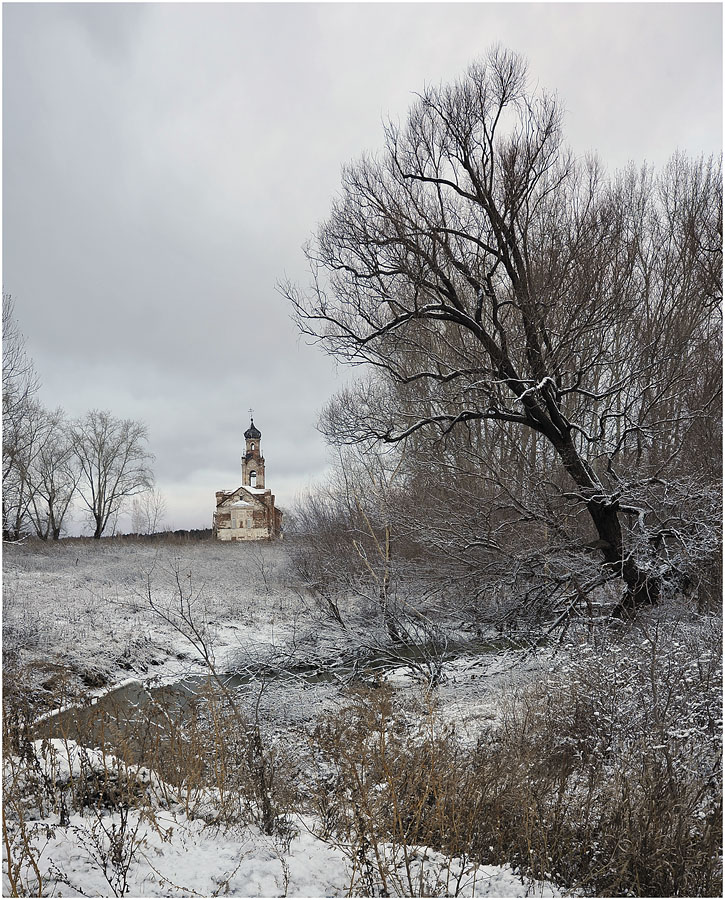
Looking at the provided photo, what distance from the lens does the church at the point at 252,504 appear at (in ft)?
46.6

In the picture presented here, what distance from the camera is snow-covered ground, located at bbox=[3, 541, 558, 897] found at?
2758mm

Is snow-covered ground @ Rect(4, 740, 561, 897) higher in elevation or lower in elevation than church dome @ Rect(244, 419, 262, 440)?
lower

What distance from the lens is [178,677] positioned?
26.8 ft

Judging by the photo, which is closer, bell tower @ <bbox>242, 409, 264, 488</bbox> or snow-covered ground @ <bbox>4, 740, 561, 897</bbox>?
snow-covered ground @ <bbox>4, 740, 561, 897</bbox>

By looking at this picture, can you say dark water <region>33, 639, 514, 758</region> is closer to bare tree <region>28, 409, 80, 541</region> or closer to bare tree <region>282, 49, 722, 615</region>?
bare tree <region>282, 49, 722, 615</region>

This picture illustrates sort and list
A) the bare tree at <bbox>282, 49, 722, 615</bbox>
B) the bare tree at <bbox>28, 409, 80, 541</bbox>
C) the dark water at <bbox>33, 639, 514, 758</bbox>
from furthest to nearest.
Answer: the bare tree at <bbox>28, 409, 80, 541</bbox> → the bare tree at <bbox>282, 49, 722, 615</bbox> → the dark water at <bbox>33, 639, 514, 758</bbox>

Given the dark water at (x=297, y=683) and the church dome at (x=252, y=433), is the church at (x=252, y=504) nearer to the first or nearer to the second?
the church dome at (x=252, y=433)

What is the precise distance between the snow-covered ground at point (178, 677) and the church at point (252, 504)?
58 cm

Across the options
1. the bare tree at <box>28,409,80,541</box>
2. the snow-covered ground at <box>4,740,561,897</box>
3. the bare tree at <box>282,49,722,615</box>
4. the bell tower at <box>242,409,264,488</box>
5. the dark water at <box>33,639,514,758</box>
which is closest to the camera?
the snow-covered ground at <box>4,740,561,897</box>

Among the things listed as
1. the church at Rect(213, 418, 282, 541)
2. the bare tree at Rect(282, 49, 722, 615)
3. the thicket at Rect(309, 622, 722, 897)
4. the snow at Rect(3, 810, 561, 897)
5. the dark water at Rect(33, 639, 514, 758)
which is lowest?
the dark water at Rect(33, 639, 514, 758)

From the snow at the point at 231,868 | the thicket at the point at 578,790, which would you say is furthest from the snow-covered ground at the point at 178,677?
the thicket at the point at 578,790

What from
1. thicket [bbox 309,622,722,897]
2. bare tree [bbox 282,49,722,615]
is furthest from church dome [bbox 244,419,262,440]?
thicket [bbox 309,622,722,897]

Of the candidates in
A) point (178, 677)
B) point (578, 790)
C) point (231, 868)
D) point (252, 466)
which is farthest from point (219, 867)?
point (252, 466)

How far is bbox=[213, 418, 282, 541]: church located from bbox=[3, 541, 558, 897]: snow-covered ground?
577mm
